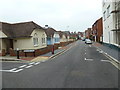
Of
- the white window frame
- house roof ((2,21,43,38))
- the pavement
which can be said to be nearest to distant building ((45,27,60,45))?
the white window frame

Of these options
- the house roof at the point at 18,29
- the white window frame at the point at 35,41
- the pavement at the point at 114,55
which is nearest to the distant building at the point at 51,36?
the white window frame at the point at 35,41

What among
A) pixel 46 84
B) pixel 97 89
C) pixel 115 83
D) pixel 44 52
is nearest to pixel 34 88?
pixel 46 84

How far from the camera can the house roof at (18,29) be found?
2131 cm

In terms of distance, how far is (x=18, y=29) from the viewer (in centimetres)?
2331

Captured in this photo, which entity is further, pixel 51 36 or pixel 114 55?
pixel 51 36

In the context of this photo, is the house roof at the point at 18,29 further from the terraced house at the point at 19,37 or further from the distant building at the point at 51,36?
the distant building at the point at 51,36

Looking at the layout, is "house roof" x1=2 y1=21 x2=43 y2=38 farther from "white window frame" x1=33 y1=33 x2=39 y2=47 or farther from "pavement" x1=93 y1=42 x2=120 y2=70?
"pavement" x1=93 y1=42 x2=120 y2=70

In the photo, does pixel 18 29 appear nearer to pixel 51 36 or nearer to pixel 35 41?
pixel 35 41

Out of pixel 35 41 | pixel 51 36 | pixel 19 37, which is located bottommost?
pixel 35 41

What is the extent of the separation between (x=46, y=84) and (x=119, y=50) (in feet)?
50.6

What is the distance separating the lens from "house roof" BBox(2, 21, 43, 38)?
69.9 ft

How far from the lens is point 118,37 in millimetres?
23016

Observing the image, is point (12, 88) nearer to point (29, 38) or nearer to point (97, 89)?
point (97, 89)

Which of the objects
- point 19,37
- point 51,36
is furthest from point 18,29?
point 51,36
